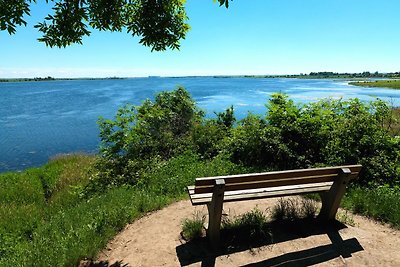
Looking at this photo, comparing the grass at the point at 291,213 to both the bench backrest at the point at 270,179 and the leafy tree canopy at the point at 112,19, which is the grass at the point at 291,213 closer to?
the bench backrest at the point at 270,179

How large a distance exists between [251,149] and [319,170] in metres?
4.58

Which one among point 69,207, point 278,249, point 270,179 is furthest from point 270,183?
point 69,207

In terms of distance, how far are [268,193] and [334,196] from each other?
1163mm

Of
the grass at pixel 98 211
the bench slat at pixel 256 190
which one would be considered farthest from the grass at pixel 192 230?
the bench slat at pixel 256 190

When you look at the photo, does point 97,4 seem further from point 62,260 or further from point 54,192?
point 54,192

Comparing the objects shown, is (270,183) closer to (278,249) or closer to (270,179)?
(270,179)

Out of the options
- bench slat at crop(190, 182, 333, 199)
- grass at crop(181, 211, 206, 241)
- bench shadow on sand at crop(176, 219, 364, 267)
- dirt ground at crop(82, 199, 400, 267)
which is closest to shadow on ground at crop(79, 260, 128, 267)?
dirt ground at crop(82, 199, 400, 267)

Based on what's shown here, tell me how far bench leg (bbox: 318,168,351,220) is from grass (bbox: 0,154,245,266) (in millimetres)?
3042

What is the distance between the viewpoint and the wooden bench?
392 centimetres


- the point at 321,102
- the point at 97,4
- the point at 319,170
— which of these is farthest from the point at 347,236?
the point at 321,102

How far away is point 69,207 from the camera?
8.79 m

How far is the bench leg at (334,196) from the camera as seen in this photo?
179 inches

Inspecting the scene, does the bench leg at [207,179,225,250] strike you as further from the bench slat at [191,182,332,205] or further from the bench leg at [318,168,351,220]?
the bench leg at [318,168,351,220]

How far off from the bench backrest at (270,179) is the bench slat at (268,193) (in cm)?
23
